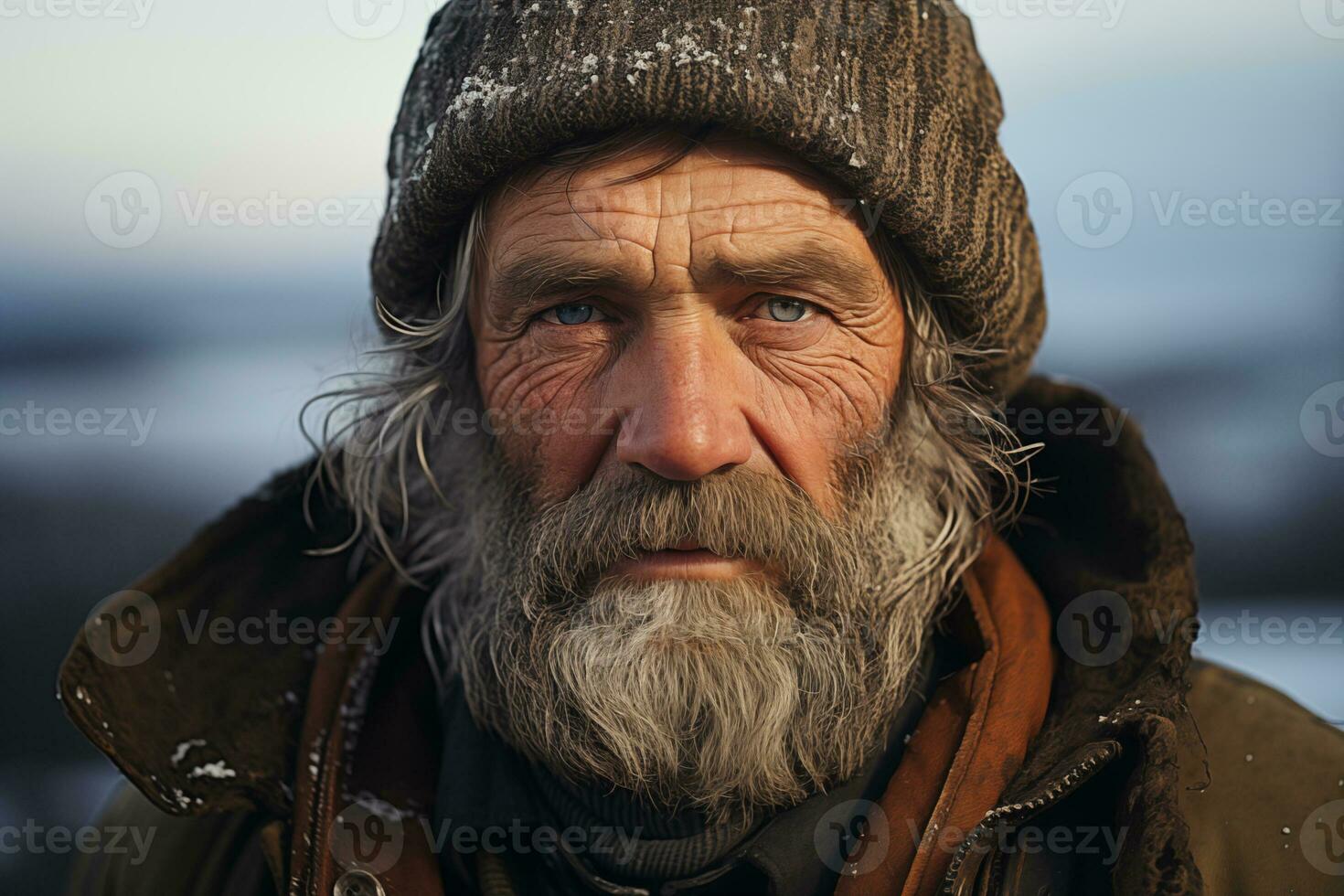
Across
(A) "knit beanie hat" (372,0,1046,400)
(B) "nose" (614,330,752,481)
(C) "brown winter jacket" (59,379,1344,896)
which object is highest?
(A) "knit beanie hat" (372,0,1046,400)

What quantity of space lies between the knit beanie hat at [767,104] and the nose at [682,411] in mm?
364

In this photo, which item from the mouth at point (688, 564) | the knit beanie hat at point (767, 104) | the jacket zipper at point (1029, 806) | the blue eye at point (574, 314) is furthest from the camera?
the blue eye at point (574, 314)

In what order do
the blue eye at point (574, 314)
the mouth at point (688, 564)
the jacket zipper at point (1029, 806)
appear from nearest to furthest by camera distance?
the jacket zipper at point (1029, 806), the mouth at point (688, 564), the blue eye at point (574, 314)

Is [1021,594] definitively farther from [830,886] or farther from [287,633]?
[287,633]

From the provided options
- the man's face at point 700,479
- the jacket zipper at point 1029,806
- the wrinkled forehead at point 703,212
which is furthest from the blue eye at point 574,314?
the jacket zipper at point 1029,806

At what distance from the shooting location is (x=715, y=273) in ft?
5.27

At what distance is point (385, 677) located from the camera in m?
2.07

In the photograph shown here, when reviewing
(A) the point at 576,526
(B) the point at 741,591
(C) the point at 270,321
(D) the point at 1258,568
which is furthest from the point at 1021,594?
(C) the point at 270,321

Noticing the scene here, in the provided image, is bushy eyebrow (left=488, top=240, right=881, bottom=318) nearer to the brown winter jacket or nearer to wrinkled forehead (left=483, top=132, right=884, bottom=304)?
wrinkled forehead (left=483, top=132, right=884, bottom=304)

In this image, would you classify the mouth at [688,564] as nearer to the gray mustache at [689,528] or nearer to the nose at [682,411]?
the gray mustache at [689,528]

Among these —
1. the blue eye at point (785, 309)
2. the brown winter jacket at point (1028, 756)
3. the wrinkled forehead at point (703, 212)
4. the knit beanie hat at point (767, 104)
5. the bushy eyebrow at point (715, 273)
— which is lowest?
the brown winter jacket at point (1028, 756)

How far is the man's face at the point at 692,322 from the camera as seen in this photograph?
5.25 ft

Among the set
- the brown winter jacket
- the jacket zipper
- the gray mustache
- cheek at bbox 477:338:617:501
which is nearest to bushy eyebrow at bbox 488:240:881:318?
cheek at bbox 477:338:617:501

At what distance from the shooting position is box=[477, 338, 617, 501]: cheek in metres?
1.75
